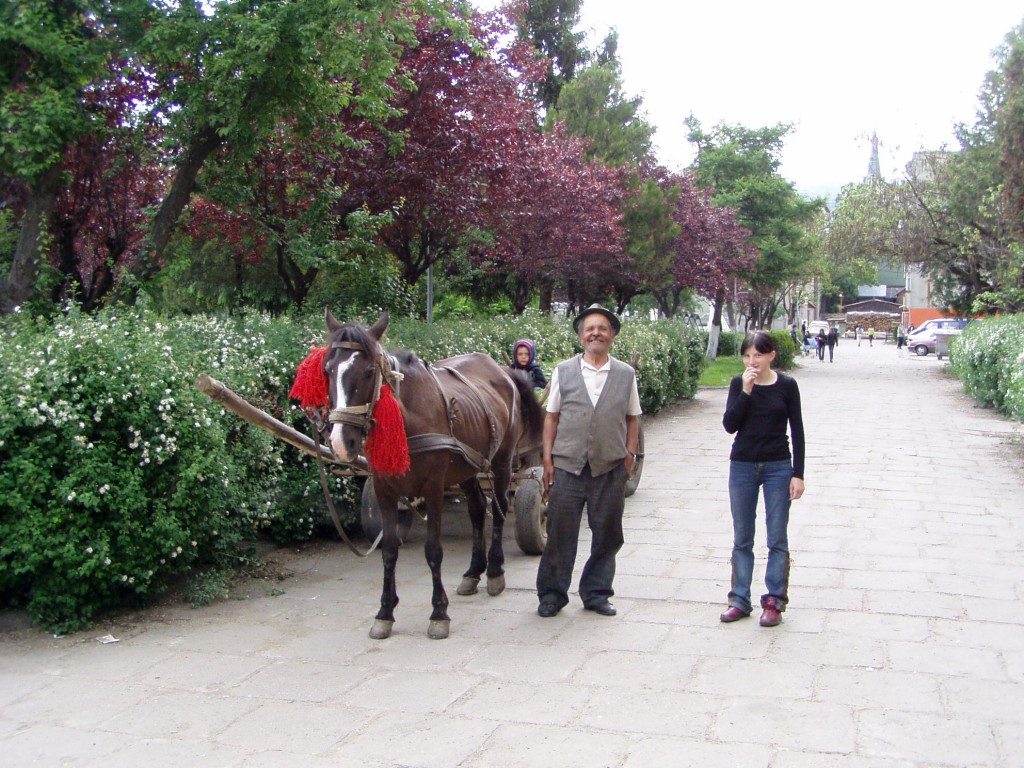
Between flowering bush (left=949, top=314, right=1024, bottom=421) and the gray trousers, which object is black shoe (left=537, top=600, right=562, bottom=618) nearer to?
the gray trousers

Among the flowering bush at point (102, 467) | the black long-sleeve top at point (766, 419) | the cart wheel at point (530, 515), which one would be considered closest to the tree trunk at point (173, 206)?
the flowering bush at point (102, 467)

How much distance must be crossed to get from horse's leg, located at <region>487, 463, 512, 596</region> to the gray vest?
96cm

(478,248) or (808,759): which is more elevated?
(478,248)

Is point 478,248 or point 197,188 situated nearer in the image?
point 197,188

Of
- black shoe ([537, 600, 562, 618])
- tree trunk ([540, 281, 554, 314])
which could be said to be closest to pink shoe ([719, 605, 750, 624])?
black shoe ([537, 600, 562, 618])

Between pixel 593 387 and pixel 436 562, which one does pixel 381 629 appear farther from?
pixel 593 387

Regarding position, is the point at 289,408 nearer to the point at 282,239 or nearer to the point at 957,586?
the point at 282,239

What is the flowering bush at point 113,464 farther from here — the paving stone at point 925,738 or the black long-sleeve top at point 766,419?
the paving stone at point 925,738

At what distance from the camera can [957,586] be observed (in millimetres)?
6824

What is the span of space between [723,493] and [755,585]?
3.98 meters

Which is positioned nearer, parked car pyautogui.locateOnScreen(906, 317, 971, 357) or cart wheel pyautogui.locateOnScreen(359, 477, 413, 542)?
cart wheel pyautogui.locateOnScreen(359, 477, 413, 542)

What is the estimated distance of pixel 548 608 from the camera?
6262mm

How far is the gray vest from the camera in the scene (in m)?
6.12

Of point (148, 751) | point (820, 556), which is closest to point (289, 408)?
point (148, 751)
